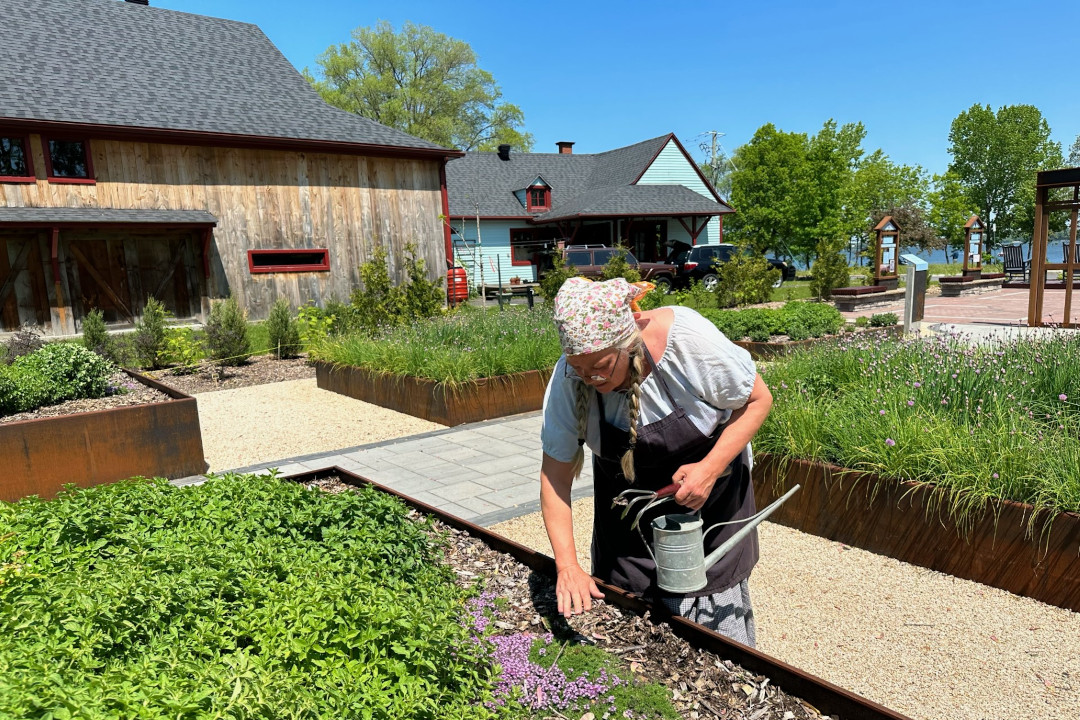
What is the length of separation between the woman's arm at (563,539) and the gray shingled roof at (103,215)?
1590cm

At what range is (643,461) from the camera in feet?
7.39

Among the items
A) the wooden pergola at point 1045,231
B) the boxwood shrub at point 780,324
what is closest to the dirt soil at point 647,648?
the boxwood shrub at point 780,324

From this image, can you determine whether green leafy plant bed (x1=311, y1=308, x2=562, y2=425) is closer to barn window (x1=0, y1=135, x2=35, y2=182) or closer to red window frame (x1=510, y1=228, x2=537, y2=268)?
barn window (x1=0, y1=135, x2=35, y2=182)

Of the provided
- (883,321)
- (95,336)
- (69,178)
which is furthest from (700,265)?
(95,336)

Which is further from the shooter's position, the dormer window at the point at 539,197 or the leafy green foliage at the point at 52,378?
the dormer window at the point at 539,197

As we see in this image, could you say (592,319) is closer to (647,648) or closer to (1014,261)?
(647,648)

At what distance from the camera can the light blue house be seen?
30.9 m

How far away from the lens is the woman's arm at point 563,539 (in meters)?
2.15

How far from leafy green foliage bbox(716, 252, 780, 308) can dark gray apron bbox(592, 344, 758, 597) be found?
15474 millimetres

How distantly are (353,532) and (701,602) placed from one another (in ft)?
4.72

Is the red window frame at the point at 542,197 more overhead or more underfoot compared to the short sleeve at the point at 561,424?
more overhead

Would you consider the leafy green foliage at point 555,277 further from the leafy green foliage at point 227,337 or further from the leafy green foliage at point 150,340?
the leafy green foliage at point 150,340

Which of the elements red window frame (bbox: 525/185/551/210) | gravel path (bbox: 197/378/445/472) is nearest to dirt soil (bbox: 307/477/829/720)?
gravel path (bbox: 197/378/445/472)

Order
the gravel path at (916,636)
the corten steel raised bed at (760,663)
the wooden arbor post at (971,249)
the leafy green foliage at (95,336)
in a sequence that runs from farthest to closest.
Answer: the wooden arbor post at (971,249), the leafy green foliage at (95,336), the gravel path at (916,636), the corten steel raised bed at (760,663)
